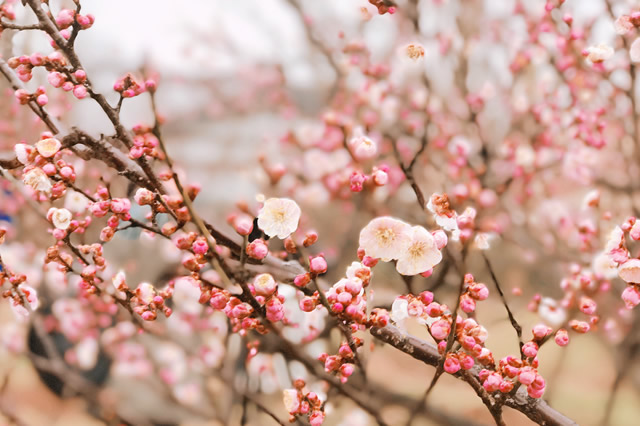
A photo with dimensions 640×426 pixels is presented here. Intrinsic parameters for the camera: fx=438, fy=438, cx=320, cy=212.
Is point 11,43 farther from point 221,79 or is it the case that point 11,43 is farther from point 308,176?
point 221,79

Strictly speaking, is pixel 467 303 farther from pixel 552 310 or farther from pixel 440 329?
pixel 552 310

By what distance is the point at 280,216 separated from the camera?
0.70 meters

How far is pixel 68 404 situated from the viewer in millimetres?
1988

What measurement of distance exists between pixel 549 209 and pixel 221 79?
114 inches

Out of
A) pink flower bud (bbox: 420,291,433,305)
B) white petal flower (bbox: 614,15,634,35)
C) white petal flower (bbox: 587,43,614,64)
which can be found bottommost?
pink flower bud (bbox: 420,291,433,305)

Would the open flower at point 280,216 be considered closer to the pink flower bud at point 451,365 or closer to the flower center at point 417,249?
the flower center at point 417,249

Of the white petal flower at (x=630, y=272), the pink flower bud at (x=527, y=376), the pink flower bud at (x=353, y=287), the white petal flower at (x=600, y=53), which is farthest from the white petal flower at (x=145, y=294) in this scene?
the white petal flower at (x=600, y=53)

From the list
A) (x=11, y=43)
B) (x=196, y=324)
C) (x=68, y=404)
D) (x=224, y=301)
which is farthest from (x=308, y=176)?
(x=224, y=301)

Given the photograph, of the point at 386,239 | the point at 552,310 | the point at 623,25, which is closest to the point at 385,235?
the point at 386,239

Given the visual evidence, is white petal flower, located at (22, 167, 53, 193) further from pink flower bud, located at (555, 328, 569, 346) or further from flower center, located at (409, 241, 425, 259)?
pink flower bud, located at (555, 328, 569, 346)

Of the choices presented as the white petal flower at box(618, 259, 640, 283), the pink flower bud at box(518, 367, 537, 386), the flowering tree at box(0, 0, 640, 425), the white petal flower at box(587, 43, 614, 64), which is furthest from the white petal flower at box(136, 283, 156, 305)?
the white petal flower at box(587, 43, 614, 64)

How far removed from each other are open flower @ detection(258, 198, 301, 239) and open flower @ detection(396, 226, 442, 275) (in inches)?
7.1

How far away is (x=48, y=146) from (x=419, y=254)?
1.90ft

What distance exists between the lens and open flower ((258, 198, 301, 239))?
2.27 feet
